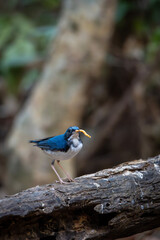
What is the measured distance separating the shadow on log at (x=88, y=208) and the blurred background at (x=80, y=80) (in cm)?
597

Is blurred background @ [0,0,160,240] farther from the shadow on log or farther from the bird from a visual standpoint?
the shadow on log

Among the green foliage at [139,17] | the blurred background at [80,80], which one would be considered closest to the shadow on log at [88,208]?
the blurred background at [80,80]

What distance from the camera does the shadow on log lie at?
380cm

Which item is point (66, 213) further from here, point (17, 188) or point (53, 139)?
point (17, 188)

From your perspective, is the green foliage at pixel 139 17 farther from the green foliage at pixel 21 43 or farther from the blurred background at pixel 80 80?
the green foliage at pixel 21 43

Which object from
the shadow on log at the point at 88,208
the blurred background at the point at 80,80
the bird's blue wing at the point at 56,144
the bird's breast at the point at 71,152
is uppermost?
the blurred background at the point at 80,80

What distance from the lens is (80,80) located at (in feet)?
35.6

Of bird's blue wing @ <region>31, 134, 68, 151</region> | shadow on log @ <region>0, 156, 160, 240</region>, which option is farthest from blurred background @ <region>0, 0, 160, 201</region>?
shadow on log @ <region>0, 156, 160, 240</region>

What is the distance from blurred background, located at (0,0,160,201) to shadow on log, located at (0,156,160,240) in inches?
235

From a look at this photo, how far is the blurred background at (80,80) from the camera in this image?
1071 centimetres

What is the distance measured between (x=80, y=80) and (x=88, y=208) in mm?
7020

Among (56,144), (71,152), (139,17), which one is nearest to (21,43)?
(139,17)

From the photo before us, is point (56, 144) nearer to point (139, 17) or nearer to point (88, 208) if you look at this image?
point (88, 208)

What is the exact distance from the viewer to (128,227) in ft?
13.6
